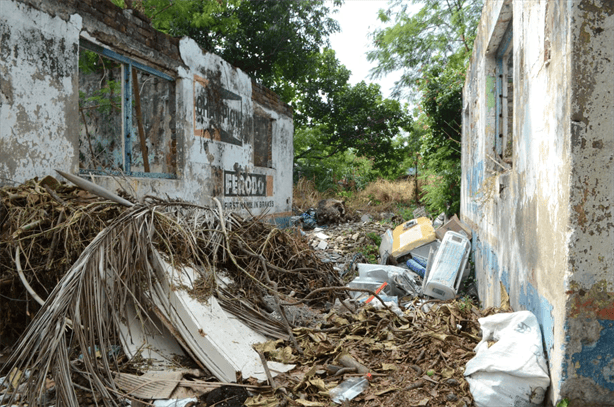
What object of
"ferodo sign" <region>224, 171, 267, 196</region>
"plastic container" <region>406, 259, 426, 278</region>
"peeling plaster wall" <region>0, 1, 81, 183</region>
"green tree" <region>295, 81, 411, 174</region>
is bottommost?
"plastic container" <region>406, 259, 426, 278</region>

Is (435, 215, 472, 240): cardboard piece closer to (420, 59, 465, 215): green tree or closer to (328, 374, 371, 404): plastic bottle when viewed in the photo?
Answer: (420, 59, 465, 215): green tree

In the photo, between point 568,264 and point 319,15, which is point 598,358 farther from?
point 319,15

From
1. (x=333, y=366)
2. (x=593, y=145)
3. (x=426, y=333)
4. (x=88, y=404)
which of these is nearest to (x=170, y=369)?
(x=88, y=404)

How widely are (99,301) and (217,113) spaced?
461cm

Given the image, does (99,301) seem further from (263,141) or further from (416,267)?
(263,141)

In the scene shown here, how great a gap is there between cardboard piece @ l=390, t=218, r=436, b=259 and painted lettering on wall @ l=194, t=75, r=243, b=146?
10.2 feet

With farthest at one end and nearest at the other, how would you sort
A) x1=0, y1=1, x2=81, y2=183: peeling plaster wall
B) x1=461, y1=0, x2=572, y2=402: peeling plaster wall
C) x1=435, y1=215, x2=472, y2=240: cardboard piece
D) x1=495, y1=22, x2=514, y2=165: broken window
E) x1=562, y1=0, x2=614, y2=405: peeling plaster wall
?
x1=435, y1=215, x2=472, y2=240: cardboard piece → x1=495, y1=22, x2=514, y2=165: broken window → x1=0, y1=1, x2=81, y2=183: peeling plaster wall → x1=461, y1=0, x2=572, y2=402: peeling plaster wall → x1=562, y1=0, x2=614, y2=405: peeling plaster wall

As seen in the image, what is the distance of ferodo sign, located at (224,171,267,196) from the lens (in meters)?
6.96

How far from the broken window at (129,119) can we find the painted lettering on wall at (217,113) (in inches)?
17.8

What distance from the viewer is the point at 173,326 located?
2.79 meters

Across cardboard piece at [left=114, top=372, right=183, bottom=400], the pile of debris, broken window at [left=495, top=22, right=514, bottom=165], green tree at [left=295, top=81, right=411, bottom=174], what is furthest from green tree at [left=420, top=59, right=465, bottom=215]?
cardboard piece at [left=114, top=372, right=183, bottom=400]

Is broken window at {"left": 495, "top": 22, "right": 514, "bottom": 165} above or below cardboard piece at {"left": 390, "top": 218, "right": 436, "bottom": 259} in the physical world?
above

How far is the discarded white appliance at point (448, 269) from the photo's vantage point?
4850 millimetres

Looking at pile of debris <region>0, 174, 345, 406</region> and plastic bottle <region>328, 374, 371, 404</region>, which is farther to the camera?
plastic bottle <region>328, 374, 371, 404</region>
